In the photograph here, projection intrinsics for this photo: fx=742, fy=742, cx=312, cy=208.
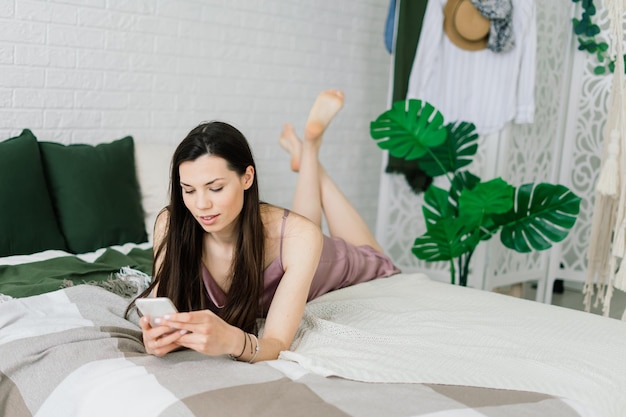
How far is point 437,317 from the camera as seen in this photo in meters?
2.18

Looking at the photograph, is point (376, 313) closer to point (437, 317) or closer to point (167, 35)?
point (437, 317)

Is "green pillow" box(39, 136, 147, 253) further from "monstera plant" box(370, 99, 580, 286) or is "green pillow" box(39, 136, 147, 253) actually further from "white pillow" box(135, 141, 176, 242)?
"monstera plant" box(370, 99, 580, 286)

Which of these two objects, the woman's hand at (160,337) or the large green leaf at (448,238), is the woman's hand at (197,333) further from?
the large green leaf at (448,238)

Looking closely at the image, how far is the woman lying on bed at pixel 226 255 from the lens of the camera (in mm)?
1708

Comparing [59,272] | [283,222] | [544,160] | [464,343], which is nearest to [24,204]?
[59,272]

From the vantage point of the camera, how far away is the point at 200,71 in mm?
3777

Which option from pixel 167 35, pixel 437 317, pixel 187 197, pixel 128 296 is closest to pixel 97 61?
→ pixel 167 35

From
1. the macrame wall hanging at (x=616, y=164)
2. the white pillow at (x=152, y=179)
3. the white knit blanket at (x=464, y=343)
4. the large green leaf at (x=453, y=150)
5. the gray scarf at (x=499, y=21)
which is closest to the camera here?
the white knit blanket at (x=464, y=343)

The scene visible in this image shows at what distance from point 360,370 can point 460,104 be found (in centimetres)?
259

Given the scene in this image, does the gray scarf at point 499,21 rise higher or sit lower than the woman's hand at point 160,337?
higher

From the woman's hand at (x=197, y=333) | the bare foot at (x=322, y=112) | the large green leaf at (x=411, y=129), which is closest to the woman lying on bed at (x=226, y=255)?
the woman's hand at (x=197, y=333)

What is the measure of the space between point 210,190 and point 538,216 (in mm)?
1916

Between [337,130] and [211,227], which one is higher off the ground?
[337,130]

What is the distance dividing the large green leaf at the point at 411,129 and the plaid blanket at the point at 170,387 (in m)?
1.94
